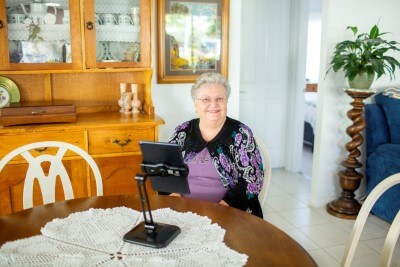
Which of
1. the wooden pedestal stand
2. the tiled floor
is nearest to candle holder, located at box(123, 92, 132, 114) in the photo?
the tiled floor

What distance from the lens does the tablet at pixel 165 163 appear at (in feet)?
4.05

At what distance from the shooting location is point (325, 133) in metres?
3.21

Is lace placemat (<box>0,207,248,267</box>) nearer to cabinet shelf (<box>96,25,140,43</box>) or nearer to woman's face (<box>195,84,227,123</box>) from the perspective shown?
woman's face (<box>195,84,227,123</box>)

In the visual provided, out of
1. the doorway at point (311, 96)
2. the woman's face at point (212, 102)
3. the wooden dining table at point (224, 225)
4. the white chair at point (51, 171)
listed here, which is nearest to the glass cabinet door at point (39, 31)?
the white chair at point (51, 171)

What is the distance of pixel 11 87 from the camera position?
2613 mm

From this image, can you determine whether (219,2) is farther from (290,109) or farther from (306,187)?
(306,187)

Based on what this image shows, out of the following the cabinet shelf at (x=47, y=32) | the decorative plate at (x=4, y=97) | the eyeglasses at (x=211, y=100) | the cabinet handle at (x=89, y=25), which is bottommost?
the decorative plate at (x=4, y=97)

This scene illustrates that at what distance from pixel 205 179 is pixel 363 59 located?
1.69 m

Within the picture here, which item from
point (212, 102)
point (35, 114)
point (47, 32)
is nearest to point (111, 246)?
point (212, 102)

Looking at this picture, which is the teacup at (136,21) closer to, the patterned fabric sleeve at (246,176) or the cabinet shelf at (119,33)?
the cabinet shelf at (119,33)

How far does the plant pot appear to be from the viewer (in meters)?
2.86

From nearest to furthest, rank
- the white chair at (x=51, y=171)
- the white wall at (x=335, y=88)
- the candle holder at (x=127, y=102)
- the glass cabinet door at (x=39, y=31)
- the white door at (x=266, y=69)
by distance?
the white chair at (x=51, y=171)
the glass cabinet door at (x=39, y=31)
the candle holder at (x=127, y=102)
the white wall at (x=335, y=88)
the white door at (x=266, y=69)

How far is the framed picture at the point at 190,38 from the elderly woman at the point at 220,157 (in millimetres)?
995

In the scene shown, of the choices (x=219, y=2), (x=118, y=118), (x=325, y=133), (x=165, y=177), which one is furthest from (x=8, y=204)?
(x=325, y=133)
